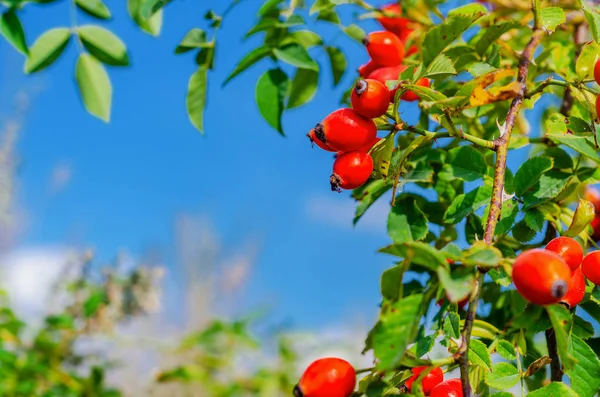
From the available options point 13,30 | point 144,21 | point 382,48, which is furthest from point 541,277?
point 13,30

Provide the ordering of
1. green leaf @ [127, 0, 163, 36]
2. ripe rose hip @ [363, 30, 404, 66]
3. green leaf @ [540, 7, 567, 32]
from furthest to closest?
green leaf @ [127, 0, 163, 36] → ripe rose hip @ [363, 30, 404, 66] → green leaf @ [540, 7, 567, 32]

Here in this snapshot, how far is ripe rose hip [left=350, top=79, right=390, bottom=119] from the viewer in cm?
66

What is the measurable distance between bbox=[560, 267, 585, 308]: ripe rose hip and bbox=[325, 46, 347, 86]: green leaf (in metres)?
0.69

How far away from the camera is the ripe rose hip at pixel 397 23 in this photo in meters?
1.12

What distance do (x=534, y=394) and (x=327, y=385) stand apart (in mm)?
202

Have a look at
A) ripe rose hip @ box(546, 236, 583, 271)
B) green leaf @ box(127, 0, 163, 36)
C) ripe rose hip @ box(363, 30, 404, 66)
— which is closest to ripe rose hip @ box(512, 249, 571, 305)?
ripe rose hip @ box(546, 236, 583, 271)

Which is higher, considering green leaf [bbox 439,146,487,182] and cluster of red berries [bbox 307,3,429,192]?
cluster of red berries [bbox 307,3,429,192]

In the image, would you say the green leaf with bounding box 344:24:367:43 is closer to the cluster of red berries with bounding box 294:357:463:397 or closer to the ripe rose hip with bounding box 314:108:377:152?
the ripe rose hip with bounding box 314:108:377:152

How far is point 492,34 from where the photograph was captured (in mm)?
858

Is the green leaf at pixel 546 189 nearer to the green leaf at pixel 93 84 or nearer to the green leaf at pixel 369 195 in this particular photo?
the green leaf at pixel 369 195

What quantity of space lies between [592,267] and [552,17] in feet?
1.13

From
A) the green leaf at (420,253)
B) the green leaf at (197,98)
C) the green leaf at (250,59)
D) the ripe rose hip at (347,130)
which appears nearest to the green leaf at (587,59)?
the ripe rose hip at (347,130)

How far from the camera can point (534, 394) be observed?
606 millimetres

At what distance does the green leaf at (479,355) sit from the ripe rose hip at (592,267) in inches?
5.1
